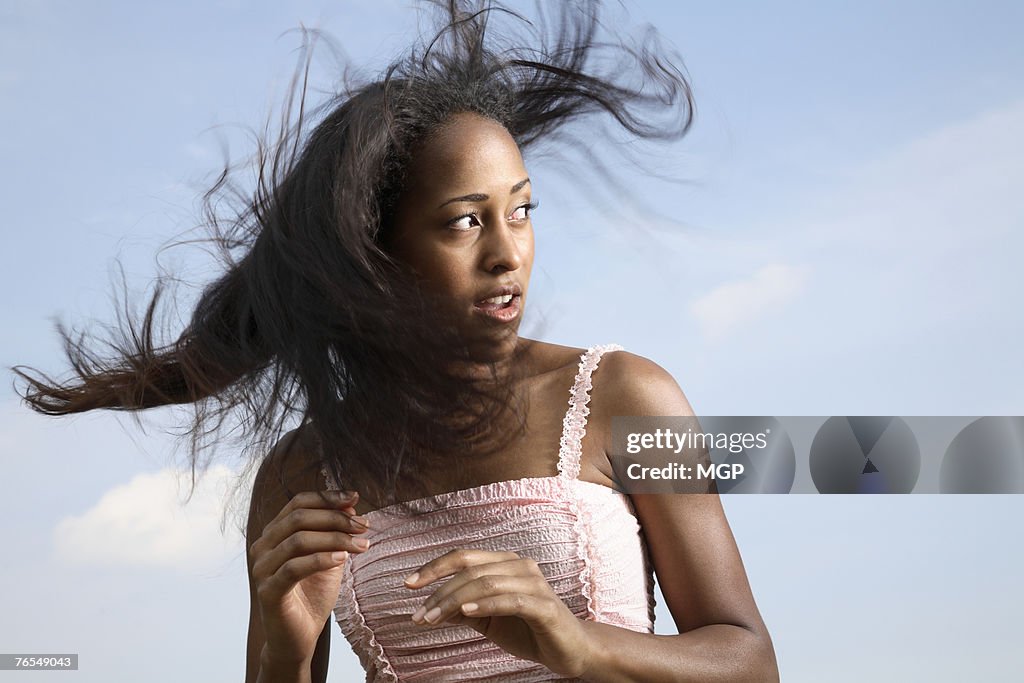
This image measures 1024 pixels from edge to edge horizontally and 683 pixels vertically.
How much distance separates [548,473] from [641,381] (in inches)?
8.6

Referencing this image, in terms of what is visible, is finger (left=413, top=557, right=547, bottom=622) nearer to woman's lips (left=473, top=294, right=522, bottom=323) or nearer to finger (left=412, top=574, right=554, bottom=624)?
finger (left=412, top=574, right=554, bottom=624)

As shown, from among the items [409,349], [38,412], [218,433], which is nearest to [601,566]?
[409,349]

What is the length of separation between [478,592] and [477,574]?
1.1 inches

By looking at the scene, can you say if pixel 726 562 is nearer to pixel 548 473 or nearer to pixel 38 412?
pixel 548 473

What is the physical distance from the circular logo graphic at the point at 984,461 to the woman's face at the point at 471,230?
0.91m

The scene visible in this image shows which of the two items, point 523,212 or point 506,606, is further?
point 523,212

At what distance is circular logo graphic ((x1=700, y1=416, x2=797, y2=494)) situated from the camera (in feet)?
6.68

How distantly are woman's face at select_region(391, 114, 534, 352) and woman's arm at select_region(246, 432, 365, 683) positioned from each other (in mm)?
382

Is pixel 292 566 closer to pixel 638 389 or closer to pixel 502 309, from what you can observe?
pixel 502 309

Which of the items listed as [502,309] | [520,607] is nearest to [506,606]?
[520,607]

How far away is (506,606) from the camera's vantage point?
4.73ft

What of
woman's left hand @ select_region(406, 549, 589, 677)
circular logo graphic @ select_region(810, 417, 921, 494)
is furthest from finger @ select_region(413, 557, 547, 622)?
circular logo graphic @ select_region(810, 417, 921, 494)

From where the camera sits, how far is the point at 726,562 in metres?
1.84

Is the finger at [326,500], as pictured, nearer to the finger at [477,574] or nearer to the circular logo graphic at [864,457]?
the finger at [477,574]
